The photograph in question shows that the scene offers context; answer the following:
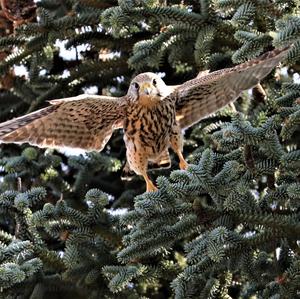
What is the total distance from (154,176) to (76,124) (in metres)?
0.69

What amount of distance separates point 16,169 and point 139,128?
79cm

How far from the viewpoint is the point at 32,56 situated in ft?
17.6

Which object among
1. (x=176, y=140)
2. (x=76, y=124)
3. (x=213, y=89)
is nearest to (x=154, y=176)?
(x=176, y=140)

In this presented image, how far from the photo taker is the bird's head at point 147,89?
4820mm

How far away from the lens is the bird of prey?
485cm

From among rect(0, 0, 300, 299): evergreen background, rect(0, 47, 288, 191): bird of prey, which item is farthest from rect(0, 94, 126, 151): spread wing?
rect(0, 0, 300, 299): evergreen background

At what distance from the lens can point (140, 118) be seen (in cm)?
508

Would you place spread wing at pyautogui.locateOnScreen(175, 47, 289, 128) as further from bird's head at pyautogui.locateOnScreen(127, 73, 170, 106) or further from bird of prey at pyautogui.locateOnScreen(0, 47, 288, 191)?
bird's head at pyautogui.locateOnScreen(127, 73, 170, 106)

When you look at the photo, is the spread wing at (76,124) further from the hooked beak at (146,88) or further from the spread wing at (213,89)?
the spread wing at (213,89)

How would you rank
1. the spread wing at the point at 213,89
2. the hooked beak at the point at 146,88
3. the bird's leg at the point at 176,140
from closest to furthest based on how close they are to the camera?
the spread wing at the point at 213,89 < the hooked beak at the point at 146,88 < the bird's leg at the point at 176,140

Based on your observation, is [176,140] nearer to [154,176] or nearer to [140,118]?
[140,118]

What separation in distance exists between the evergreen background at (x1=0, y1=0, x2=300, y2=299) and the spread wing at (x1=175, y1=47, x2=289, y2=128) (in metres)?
0.15

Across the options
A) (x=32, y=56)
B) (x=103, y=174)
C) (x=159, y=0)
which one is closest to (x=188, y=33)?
(x=159, y=0)

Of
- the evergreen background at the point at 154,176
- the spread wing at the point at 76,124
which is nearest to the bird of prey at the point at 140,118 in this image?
the spread wing at the point at 76,124
